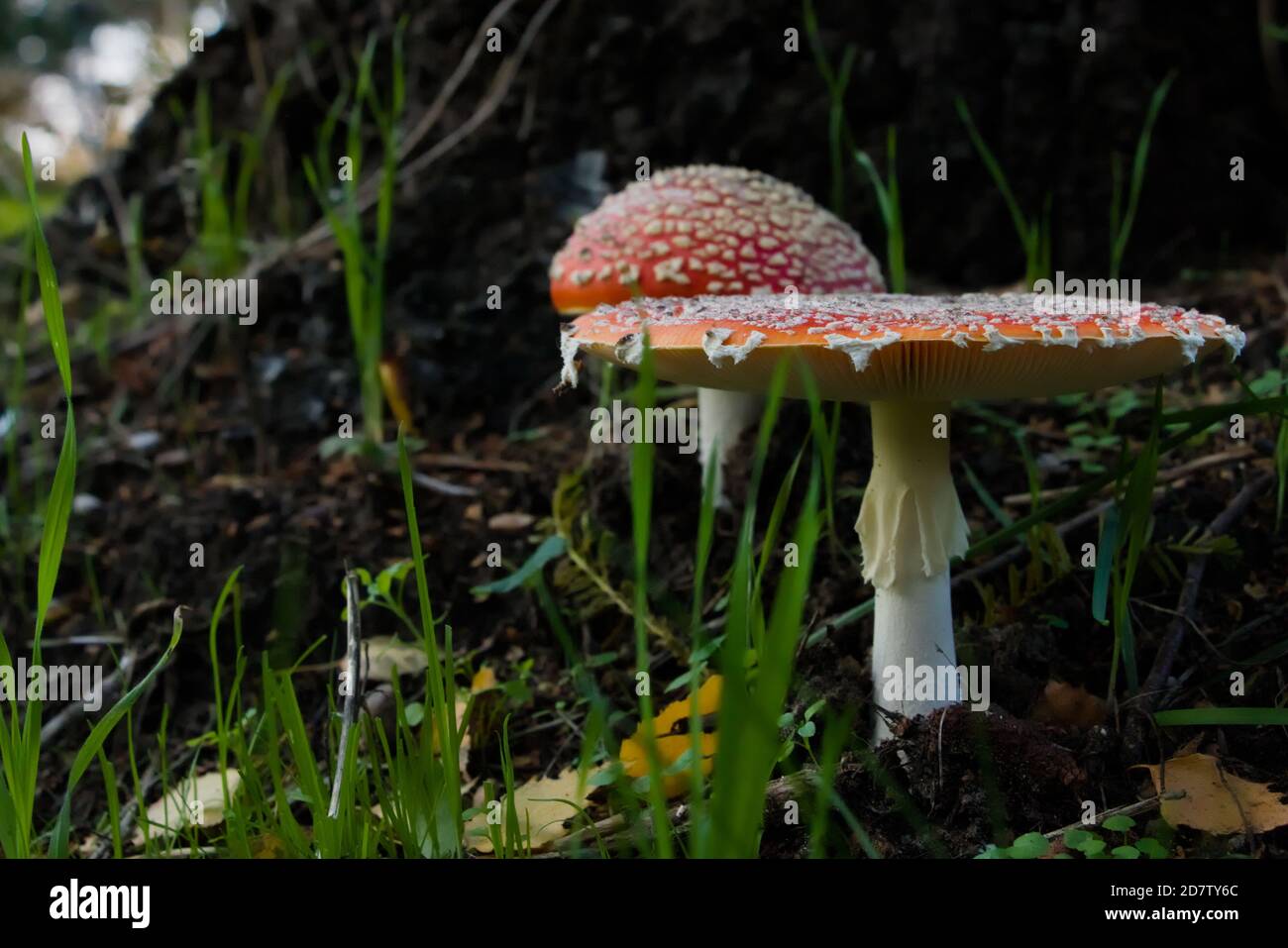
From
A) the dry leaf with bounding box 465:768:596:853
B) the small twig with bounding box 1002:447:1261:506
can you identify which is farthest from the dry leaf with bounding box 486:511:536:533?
the small twig with bounding box 1002:447:1261:506

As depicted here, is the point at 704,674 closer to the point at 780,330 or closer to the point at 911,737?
the point at 911,737

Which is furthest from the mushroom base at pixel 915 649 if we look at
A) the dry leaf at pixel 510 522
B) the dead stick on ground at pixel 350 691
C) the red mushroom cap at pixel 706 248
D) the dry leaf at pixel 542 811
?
Result: the dry leaf at pixel 510 522

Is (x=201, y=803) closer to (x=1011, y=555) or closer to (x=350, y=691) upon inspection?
(x=350, y=691)

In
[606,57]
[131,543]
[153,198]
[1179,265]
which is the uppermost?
[606,57]

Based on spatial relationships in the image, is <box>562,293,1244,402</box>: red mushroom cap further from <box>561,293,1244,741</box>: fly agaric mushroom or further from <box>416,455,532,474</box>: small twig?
<box>416,455,532,474</box>: small twig

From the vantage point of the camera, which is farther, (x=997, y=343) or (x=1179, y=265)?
(x=1179, y=265)
